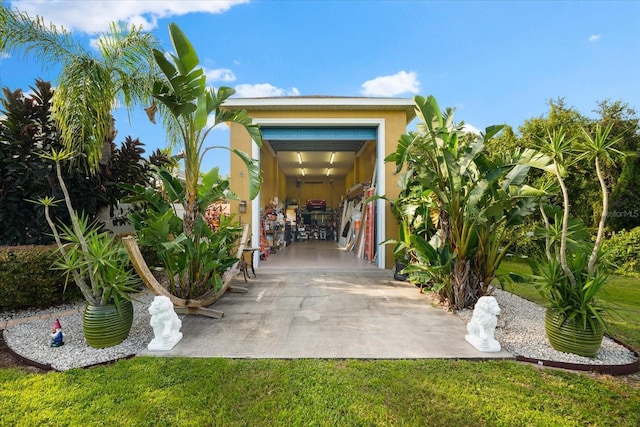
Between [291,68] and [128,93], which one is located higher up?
[291,68]

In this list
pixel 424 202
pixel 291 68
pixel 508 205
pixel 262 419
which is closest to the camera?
pixel 262 419

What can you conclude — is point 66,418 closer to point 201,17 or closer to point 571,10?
point 201,17

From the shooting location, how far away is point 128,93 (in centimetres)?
632

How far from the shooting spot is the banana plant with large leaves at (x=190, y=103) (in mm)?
3834

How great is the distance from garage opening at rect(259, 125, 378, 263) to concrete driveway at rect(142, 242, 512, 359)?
3264 mm

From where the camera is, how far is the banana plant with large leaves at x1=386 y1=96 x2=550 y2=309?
4.28m

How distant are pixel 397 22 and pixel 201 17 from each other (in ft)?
15.1

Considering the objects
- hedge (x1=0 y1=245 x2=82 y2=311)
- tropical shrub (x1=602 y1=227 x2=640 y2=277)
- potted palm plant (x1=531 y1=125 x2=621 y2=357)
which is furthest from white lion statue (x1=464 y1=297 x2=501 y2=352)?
tropical shrub (x1=602 y1=227 x2=640 y2=277)

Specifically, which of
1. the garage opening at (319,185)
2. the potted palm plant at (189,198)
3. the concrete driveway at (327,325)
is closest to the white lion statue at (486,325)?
the concrete driveway at (327,325)

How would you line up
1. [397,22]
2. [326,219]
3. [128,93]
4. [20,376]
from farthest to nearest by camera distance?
[326,219]
[397,22]
[128,93]
[20,376]

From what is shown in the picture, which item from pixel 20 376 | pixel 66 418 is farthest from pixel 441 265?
pixel 20 376

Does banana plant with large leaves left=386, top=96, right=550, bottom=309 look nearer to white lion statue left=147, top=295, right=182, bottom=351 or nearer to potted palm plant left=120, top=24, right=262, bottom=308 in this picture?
potted palm plant left=120, top=24, right=262, bottom=308

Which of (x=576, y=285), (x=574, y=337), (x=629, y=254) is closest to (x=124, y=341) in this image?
(x=574, y=337)

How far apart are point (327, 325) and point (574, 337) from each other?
2750 millimetres
